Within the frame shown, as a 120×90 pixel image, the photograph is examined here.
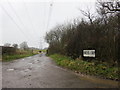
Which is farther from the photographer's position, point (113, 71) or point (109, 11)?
point (109, 11)

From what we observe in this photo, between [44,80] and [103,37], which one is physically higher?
[103,37]

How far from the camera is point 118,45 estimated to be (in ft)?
30.2

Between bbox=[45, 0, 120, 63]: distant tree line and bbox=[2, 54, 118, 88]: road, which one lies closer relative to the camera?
bbox=[2, 54, 118, 88]: road

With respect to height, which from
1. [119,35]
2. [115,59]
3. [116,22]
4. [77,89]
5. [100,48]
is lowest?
[77,89]

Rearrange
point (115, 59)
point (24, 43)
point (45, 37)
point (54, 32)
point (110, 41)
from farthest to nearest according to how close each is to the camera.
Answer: point (24, 43) → point (45, 37) → point (54, 32) → point (110, 41) → point (115, 59)

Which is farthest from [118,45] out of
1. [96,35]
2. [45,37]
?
[45,37]

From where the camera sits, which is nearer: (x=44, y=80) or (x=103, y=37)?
(x=44, y=80)

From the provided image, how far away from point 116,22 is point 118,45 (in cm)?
228

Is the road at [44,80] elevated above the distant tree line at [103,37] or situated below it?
below

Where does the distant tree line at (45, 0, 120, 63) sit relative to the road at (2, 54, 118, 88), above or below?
above

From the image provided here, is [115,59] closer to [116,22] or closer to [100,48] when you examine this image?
[100,48]

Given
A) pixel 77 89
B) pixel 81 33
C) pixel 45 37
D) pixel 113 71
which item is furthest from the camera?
pixel 45 37

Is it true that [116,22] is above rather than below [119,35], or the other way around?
above

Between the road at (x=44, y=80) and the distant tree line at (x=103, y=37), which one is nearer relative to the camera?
the road at (x=44, y=80)
